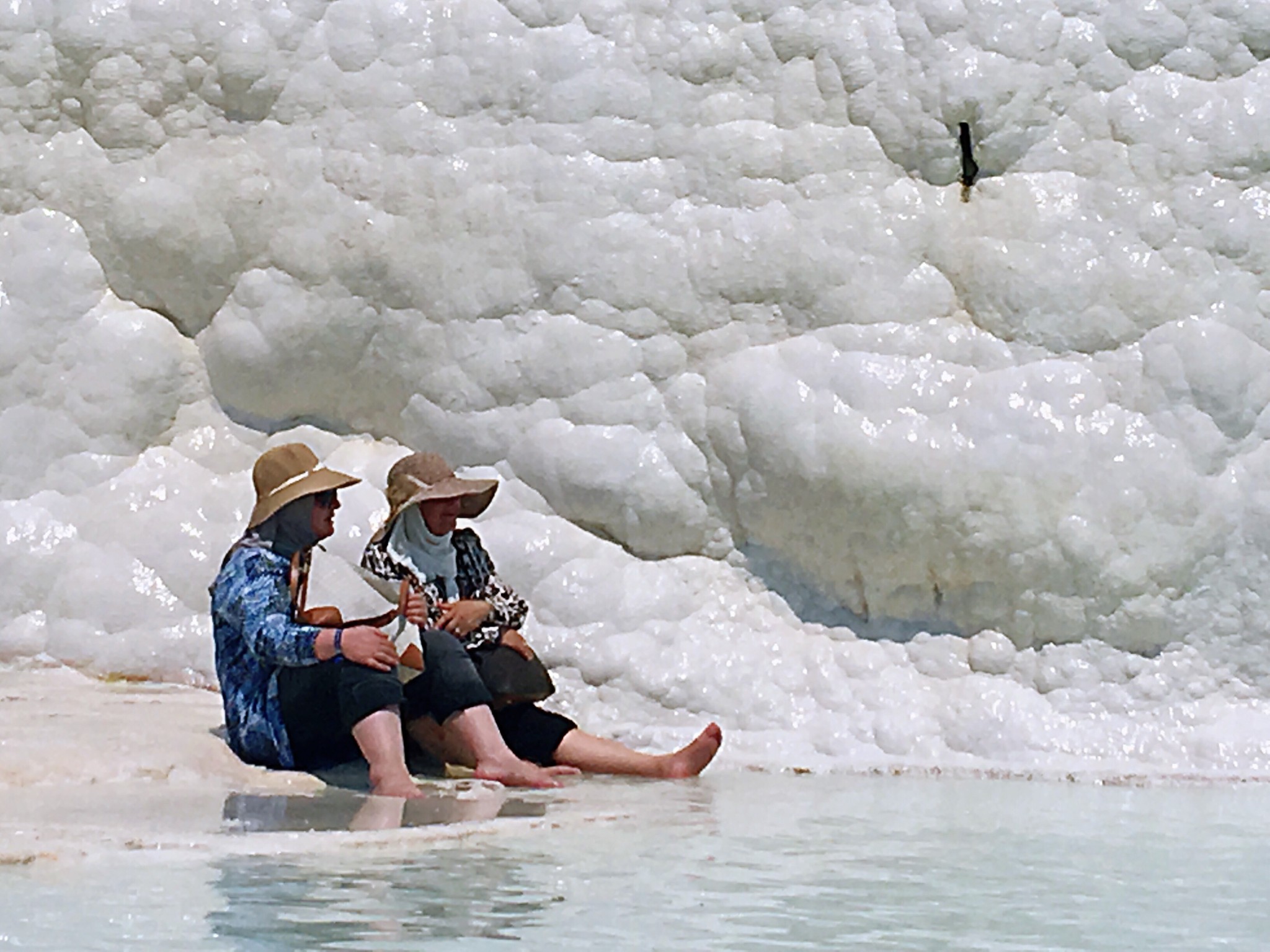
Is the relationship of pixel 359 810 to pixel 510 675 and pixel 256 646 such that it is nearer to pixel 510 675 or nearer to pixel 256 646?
pixel 256 646

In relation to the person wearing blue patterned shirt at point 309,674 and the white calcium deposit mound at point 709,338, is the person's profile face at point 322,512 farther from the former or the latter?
the white calcium deposit mound at point 709,338

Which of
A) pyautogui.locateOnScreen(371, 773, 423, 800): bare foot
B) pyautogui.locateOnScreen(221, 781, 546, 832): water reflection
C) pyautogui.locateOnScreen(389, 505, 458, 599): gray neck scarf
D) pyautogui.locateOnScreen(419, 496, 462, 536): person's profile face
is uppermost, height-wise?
pyautogui.locateOnScreen(419, 496, 462, 536): person's profile face

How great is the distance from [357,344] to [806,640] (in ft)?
5.92

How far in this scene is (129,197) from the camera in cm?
576

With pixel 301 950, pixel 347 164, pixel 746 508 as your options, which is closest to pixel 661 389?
pixel 746 508

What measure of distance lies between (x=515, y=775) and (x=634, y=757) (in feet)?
1.35

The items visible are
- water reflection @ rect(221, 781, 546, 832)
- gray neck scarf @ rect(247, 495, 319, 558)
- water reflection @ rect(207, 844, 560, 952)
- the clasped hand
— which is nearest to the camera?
water reflection @ rect(207, 844, 560, 952)

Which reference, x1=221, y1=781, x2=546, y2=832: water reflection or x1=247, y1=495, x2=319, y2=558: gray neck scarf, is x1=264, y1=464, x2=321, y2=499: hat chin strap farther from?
x1=221, y1=781, x2=546, y2=832: water reflection

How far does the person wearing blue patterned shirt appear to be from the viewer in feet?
13.0

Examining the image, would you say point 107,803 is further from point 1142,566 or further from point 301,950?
point 1142,566

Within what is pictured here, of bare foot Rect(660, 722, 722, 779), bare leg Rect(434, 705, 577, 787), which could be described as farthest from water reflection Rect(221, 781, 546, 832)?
bare foot Rect(660, 722, 722, 779)

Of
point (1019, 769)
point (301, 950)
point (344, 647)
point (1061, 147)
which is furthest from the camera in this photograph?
point (1061, 147)

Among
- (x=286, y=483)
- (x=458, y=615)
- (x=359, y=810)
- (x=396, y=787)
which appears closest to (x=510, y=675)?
(x=458, y=615)

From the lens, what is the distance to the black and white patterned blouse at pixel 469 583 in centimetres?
452
